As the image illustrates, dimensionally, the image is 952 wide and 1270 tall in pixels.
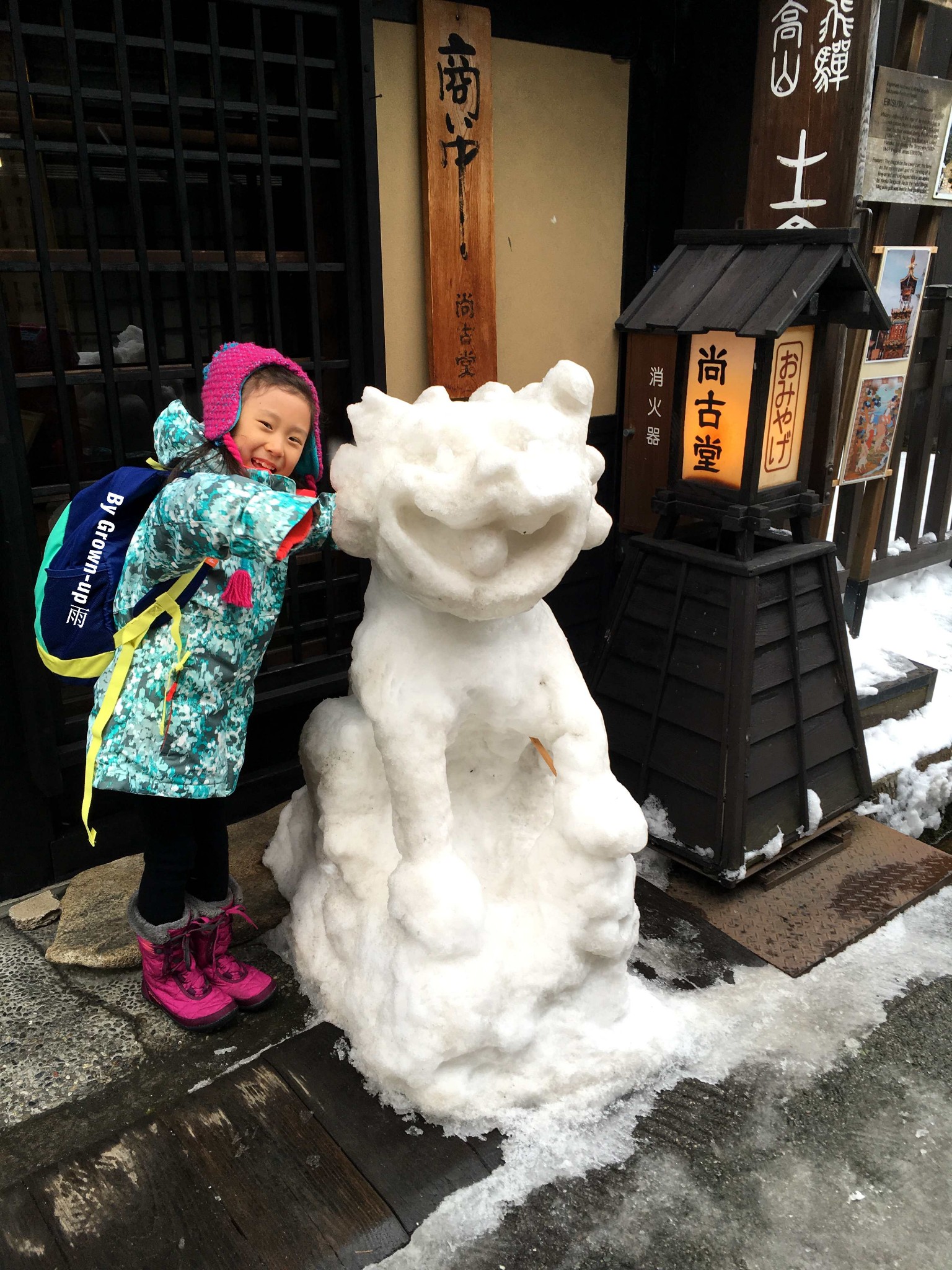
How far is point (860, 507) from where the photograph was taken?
6020 millimetres

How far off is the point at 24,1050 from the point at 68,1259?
0.84m

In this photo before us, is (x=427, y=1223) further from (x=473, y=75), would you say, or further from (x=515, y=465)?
(x=473, y=75)

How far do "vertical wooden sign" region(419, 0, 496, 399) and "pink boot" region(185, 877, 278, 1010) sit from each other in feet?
8.54

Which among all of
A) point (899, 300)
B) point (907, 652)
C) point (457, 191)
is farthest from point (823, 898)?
point (899, 300)

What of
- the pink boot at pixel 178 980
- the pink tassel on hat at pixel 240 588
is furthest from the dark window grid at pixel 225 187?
the pink boot at pixel 178 980

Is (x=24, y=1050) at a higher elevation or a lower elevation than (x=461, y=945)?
lower

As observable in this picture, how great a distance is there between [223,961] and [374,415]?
6.19ft

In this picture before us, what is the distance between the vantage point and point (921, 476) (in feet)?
21.9

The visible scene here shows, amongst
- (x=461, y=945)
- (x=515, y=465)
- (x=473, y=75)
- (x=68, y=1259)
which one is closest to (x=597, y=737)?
(x=461, y=945)

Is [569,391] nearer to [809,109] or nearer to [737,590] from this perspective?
[737,590]

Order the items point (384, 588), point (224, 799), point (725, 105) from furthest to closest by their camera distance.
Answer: point (725, 105) → point (224, 799) → point (384, 588)

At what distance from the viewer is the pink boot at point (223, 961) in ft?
9.95

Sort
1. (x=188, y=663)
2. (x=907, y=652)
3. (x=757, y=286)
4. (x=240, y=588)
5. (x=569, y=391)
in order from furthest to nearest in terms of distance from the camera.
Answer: (x=907, y=652) < (x=757, y=286) < (x=188, y=663) < (x=569, y=391) < (x=240, y=588)

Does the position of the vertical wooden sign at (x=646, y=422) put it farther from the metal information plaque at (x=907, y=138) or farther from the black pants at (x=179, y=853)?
the black pants at (x=179, y=853)
